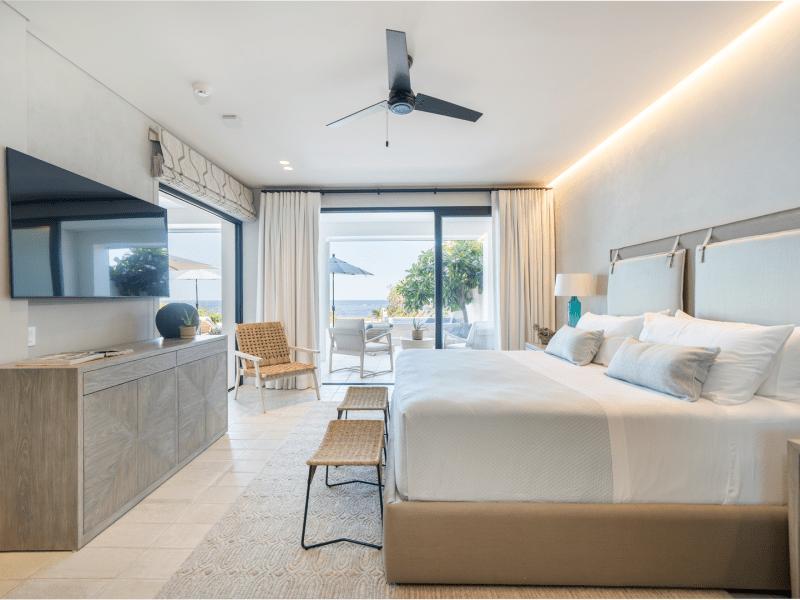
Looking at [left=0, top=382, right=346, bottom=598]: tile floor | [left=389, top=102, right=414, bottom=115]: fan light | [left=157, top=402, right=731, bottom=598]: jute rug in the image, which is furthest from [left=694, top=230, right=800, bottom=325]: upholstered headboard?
[left=0, top=382, right=346, bottom=598]: tile floor

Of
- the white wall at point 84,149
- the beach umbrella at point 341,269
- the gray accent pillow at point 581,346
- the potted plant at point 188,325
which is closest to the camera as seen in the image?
the white wall at point 84,149

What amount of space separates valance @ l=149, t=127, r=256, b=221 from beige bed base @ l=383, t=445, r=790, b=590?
121 inches

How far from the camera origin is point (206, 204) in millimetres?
4082

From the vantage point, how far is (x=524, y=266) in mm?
4688

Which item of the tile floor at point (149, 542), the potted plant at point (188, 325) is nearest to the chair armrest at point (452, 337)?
the tile floor at point (149, 542)

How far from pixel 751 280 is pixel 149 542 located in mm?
3325

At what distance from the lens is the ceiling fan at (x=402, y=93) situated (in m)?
1.80

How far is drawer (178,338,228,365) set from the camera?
2604 millimetres

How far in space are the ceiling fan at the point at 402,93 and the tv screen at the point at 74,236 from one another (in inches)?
61.2

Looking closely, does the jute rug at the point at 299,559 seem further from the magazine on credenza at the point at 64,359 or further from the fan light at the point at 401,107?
the fan light at the point at 401,107

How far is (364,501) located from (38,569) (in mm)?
1458

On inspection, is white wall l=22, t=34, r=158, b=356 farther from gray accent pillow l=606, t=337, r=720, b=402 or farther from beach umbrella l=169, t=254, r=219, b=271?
gray accent pillow l=606, t=337, r=720, b=402

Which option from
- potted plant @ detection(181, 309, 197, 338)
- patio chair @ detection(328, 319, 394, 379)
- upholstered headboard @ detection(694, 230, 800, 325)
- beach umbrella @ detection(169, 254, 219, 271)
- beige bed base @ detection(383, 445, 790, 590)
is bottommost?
beige bed base @ detection(383, 445, 790, 590)

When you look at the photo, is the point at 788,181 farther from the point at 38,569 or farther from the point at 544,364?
the point at 38,569
